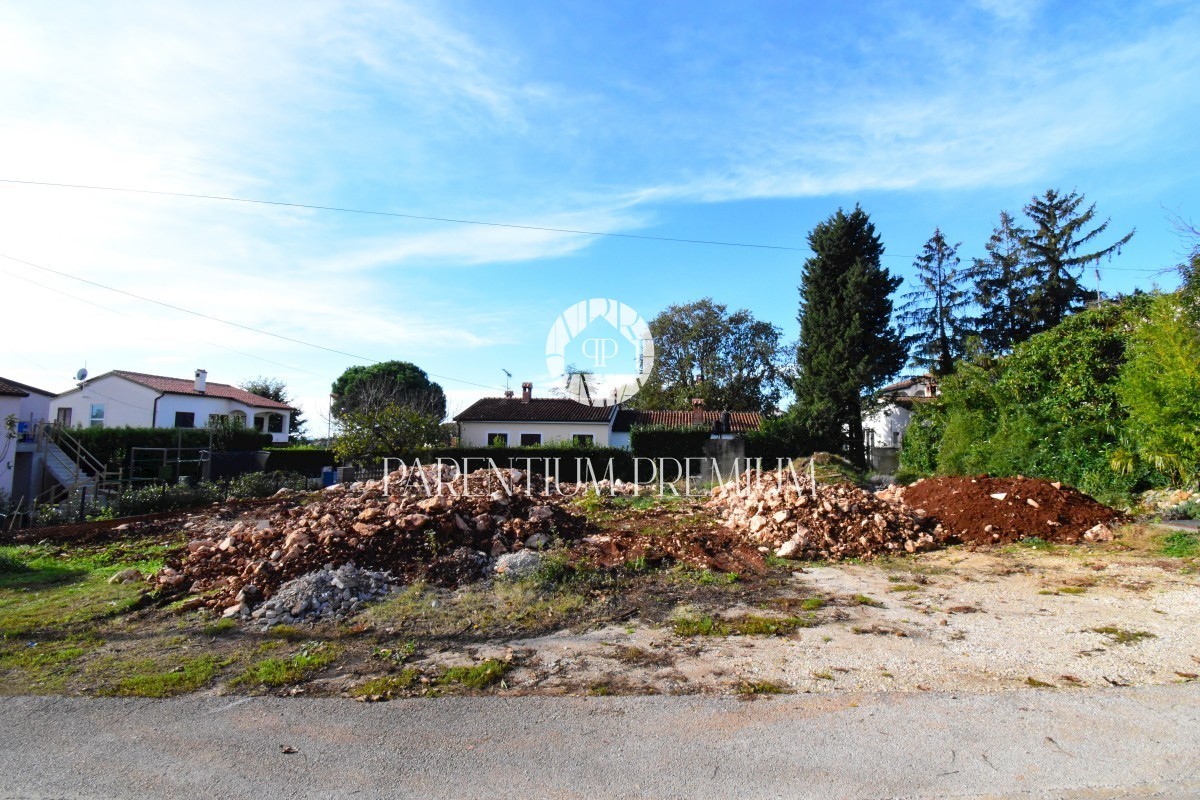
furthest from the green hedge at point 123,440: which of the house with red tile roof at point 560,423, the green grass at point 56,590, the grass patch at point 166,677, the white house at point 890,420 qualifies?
the white house at point 890,420

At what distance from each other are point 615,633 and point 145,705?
3.12 meters

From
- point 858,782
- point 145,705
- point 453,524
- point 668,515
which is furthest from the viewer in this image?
point 668,515

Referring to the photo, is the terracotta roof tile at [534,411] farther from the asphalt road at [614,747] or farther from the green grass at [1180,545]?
the asphalt road at [614,747]

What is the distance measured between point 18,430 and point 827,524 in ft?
64.0

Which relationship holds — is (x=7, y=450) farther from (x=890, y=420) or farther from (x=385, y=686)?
(x=890, y=420)

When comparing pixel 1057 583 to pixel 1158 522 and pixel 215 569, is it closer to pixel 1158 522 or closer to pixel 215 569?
pixel 1158 522

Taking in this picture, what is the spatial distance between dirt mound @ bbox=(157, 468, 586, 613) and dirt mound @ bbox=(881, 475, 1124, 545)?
18.8 feet

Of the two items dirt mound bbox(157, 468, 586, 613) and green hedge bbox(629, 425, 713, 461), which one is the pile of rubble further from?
green hedge bbox(629, 425, 713, 461)

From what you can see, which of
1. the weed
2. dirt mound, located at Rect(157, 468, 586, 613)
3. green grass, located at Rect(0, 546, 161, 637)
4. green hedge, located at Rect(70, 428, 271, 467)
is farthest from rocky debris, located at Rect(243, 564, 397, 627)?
green hedge, located at Rect(70, 428, 271, 467)

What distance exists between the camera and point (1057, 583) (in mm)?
6613

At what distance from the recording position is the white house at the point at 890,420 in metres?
27.8

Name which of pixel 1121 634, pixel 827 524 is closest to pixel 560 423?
pixel 827 524

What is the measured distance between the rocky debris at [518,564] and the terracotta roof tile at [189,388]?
3323 centimetres

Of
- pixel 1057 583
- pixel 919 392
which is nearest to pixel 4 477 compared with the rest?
pixel 1057 583
